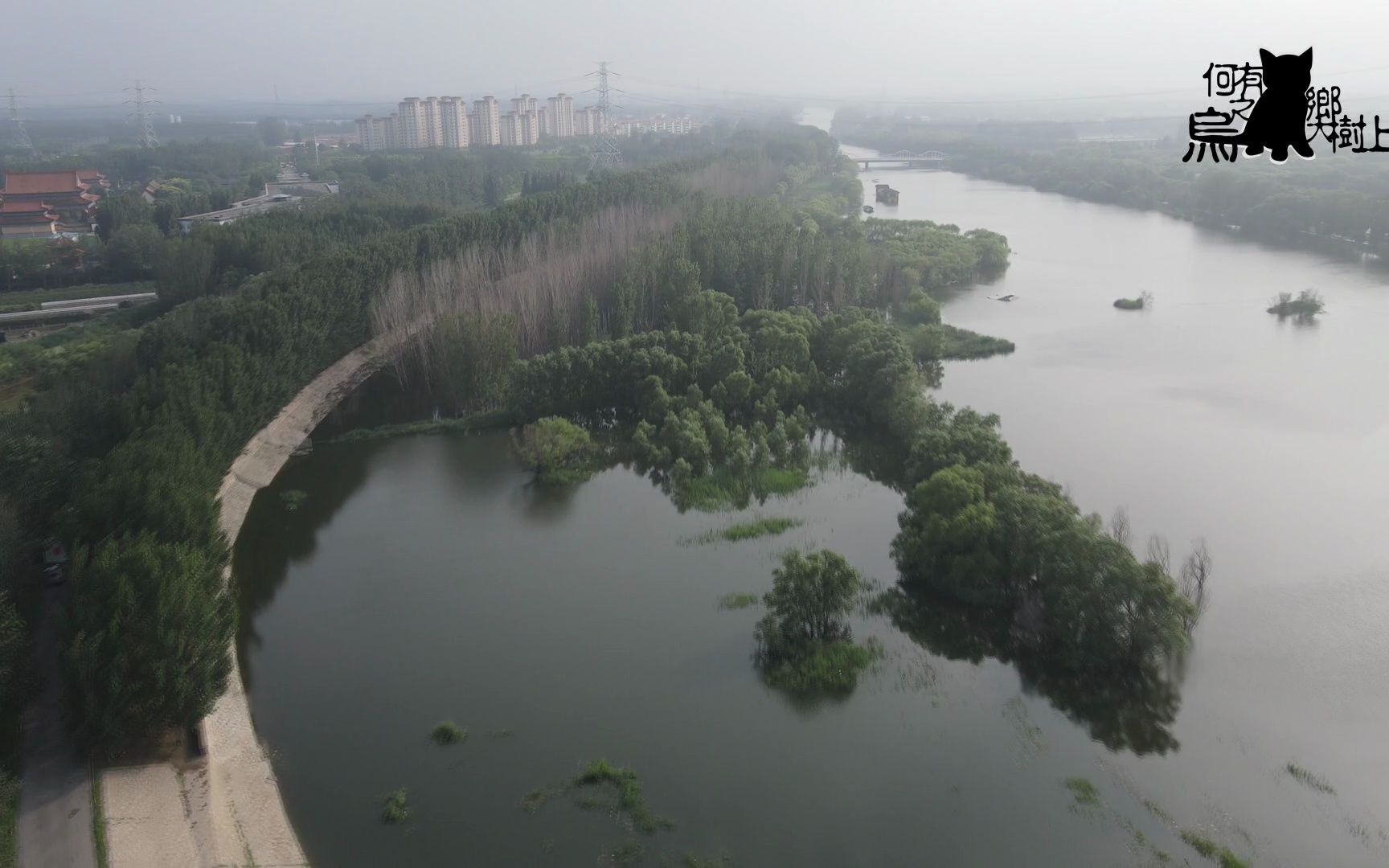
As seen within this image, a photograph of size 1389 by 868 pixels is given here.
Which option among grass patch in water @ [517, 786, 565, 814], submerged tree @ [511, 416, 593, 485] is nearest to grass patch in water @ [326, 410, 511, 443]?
submerged tree @ [511, 416, 593, 485]

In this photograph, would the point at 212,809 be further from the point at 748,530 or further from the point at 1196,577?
the point at 1196,577

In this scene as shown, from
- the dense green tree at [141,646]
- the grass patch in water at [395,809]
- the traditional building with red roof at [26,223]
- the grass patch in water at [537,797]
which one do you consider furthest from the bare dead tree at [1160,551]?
the traditional building with red roof at [26,223]

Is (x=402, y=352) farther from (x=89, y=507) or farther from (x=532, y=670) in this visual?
(x=532, y=670)

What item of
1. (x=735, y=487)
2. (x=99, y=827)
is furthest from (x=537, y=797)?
(x=735, y=487)

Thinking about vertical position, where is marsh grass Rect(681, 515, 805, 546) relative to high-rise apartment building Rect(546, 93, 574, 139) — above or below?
below

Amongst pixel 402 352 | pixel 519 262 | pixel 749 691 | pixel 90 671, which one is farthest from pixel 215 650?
pixel 519 262

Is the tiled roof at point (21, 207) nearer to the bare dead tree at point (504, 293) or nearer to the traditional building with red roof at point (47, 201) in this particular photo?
the traditional building with red roof at point (47, 201)

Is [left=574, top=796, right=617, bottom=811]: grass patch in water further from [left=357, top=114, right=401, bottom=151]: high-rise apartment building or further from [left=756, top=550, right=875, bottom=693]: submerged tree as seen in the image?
[left=357, top=114, right=401, bottom=151]: high-rise apartment building
